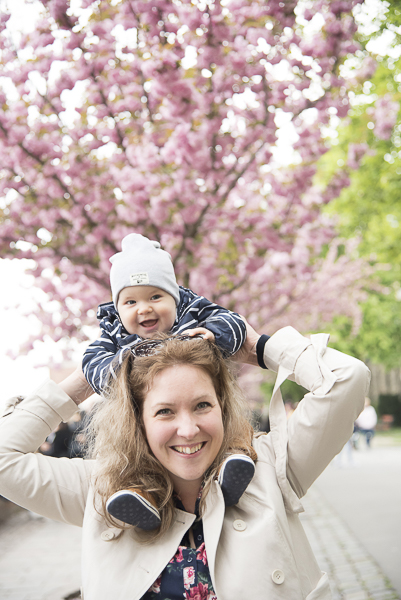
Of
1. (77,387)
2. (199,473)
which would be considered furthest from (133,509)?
(77,387)

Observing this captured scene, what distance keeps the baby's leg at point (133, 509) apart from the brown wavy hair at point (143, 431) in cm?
9

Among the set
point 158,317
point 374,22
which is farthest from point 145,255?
point 374,22

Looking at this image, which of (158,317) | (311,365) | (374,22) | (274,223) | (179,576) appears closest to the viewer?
(179,576)

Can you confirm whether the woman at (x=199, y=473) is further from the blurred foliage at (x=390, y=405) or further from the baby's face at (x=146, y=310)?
the blurred foliage at (x=390, y=405)

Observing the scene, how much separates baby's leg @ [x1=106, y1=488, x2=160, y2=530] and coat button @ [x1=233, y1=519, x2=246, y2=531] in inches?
9.5

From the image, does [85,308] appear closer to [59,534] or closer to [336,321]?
[59,534]

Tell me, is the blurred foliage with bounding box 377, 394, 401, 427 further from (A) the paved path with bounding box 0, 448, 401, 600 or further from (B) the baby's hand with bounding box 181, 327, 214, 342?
(B) the baby's hand with bounding box 181, 327, 214, 342

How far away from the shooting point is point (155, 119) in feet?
20.6

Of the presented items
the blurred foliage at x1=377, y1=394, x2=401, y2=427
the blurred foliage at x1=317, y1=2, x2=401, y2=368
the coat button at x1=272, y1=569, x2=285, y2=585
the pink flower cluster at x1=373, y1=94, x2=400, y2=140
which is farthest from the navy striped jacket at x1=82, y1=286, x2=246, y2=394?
the blurred foliage at x1=377, y1=394, x2=401, y2=427

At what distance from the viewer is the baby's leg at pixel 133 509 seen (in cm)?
172

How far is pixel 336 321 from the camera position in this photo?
24875 millimetres

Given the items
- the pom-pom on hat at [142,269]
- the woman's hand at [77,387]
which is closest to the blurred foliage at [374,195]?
the pom-pom on hat at [142,269]

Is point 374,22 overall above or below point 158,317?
above

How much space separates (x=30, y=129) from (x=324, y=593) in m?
5.43
